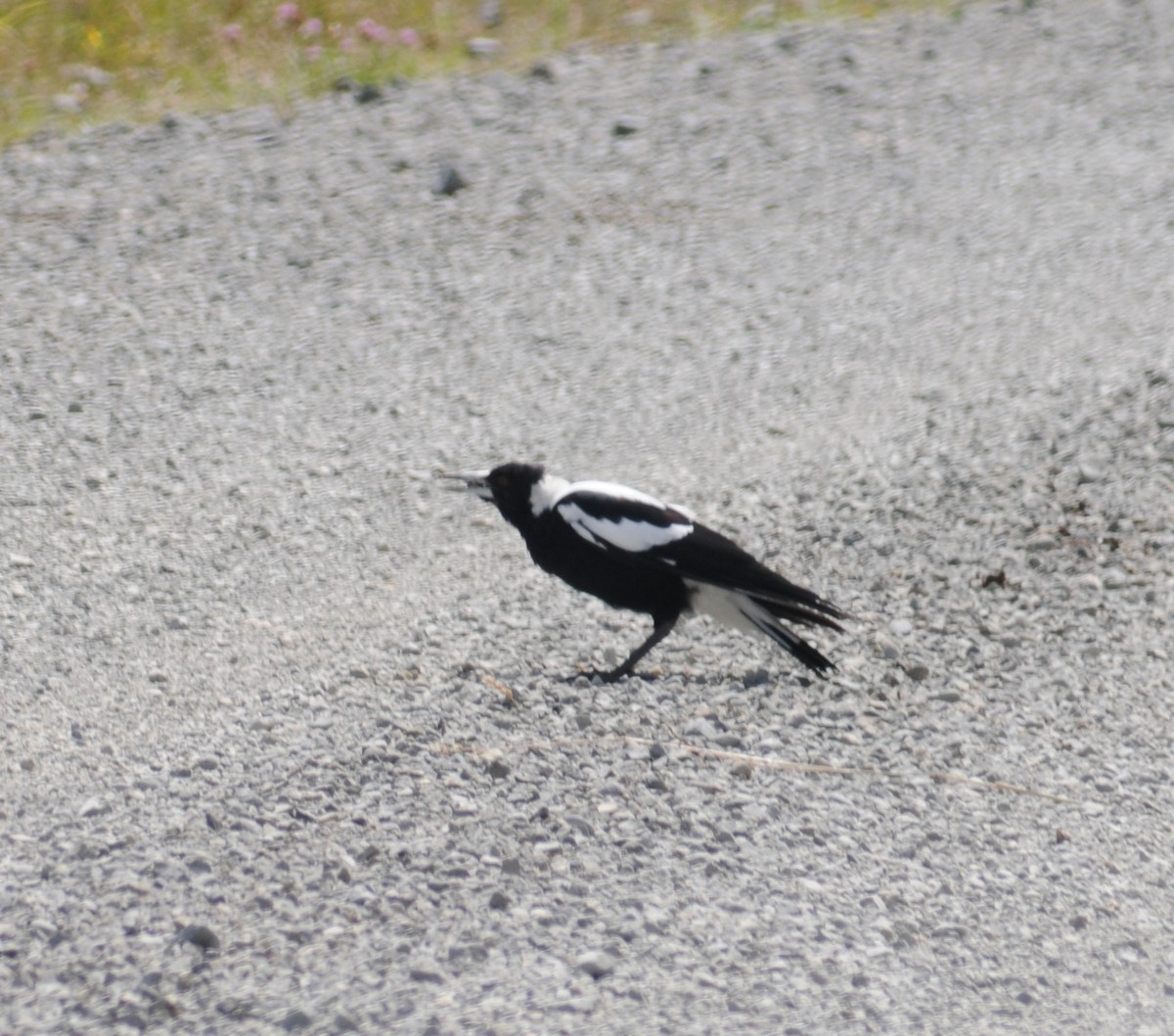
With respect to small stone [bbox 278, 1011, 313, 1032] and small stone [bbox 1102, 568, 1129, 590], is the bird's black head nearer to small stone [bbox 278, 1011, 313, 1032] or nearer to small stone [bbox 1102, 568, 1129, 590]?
small stone [bbox 1102, 568, 1129, 590]

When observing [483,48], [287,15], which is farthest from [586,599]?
[287,15]

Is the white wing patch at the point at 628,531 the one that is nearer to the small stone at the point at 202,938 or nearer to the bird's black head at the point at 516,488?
the bird's black head at the point at 516,488

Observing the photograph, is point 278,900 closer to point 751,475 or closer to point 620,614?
point 620,614

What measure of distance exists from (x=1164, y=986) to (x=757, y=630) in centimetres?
152

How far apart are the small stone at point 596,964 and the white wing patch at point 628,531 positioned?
146 centimetres

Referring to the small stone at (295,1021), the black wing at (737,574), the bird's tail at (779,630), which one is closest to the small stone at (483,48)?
the black wing at (737,574)

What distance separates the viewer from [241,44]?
8.91 meters

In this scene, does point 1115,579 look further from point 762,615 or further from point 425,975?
point 425,975

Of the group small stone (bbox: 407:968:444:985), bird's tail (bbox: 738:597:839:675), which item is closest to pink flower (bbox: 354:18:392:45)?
bird's tail (bbox: 738:597:839:675)

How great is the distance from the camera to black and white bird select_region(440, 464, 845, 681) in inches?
174

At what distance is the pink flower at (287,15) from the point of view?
9.00 meters

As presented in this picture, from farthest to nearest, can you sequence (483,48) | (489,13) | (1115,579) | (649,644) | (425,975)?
(489,13) → (483,48) → (1115,579) → (649,644) → (425,975)

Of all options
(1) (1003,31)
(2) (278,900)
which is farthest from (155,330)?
(1) (1003,31)

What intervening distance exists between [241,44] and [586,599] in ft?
16.2
